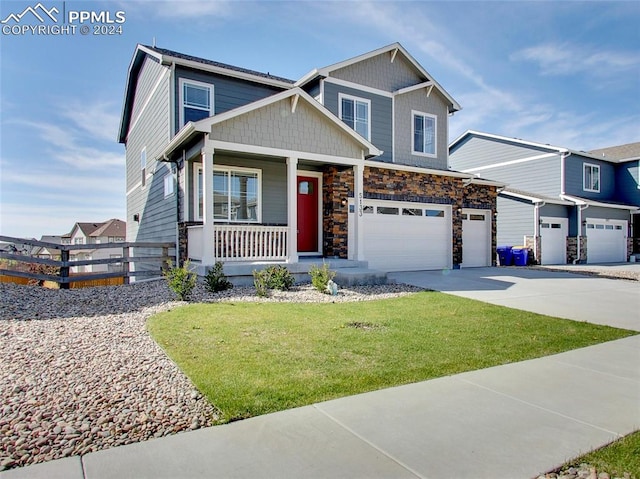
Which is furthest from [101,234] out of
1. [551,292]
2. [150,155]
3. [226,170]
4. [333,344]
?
[333,344]

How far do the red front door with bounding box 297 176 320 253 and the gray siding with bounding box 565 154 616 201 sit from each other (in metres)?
16.5

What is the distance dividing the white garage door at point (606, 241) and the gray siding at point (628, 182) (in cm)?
158

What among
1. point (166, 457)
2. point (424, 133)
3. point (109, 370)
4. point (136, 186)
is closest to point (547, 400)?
point (166, 457)

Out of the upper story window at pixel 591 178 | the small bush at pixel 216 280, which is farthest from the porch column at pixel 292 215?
the upper story window at pixel 591 178

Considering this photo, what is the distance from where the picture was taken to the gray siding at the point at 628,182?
2416cm

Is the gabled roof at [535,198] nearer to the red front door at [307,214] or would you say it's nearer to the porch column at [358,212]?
the porch column at [358,212]

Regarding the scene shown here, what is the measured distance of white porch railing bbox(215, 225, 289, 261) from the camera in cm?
999

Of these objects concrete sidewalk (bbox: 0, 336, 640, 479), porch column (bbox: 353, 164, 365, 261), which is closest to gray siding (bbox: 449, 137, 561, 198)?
porch column (bbox: 353, 164, 365, 261)

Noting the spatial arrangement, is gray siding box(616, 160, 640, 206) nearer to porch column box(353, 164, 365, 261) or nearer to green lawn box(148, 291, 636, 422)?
porch column box(353, 164, 365, 261)

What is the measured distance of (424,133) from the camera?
15.6 metres

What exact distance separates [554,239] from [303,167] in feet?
50.8

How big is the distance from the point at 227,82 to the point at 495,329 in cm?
1027

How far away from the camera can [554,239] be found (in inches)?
824

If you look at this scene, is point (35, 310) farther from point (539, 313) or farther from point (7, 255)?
point (539, 313)
